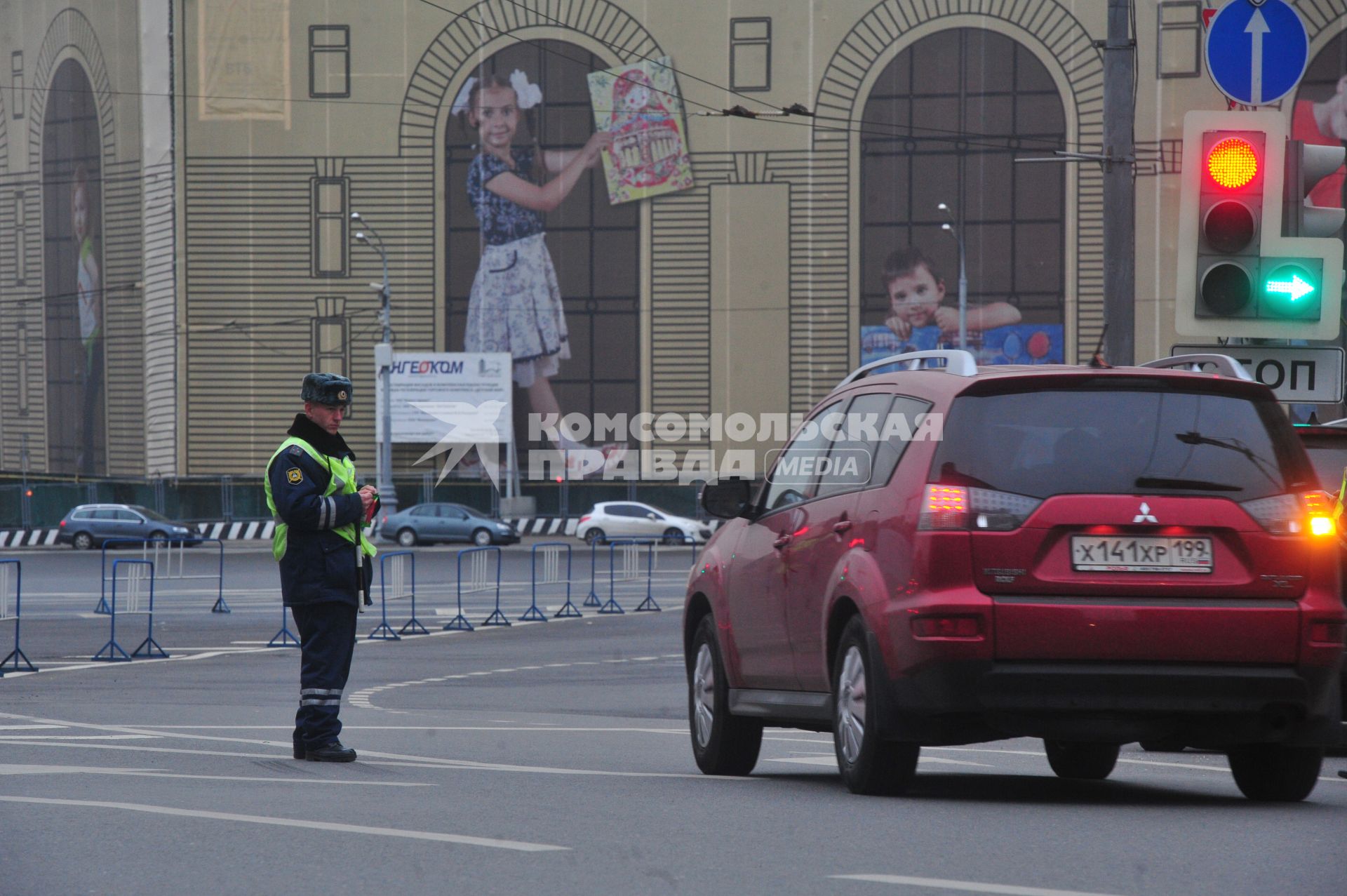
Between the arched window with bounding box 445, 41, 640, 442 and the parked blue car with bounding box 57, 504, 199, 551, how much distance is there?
1076 centimetres

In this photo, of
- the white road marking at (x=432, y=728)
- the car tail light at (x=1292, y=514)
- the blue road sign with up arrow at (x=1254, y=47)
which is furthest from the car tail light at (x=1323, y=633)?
the white road marking at (x=432, y=728)

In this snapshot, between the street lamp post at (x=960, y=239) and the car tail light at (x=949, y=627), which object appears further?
the street lamp post at (x=960, y=239)

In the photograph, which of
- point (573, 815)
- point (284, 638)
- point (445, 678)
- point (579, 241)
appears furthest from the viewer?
point (579, 241)

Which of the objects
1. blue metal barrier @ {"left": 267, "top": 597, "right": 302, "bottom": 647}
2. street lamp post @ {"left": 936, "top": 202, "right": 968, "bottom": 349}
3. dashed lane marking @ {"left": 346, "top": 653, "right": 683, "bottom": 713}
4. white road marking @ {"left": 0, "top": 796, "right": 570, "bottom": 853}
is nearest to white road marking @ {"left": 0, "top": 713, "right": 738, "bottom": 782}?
white road marking @ {"left": 0, "top": 796, "right": 570, "bottom": 853}

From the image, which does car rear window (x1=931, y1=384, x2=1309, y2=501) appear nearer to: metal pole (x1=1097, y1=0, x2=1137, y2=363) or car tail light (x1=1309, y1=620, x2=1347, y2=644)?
car tail light (x1=1309, y1=620, x2=1347, y2=644)

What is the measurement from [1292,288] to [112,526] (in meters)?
44.3

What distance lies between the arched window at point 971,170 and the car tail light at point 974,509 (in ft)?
158

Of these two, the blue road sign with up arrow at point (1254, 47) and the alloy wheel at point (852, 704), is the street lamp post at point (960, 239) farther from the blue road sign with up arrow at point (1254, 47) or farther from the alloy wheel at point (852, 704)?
the alloy wheel at point (852, 704)

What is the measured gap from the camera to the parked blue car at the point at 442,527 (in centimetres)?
5122

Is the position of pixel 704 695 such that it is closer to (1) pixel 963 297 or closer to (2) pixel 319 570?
(2) pixel 319 570

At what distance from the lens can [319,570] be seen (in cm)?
937

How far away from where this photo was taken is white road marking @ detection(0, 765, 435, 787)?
8234mm

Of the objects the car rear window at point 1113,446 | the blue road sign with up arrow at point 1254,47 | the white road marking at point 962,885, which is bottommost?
the white road marking at point 962,885

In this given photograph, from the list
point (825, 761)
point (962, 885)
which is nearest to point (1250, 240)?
point (825, 761)
